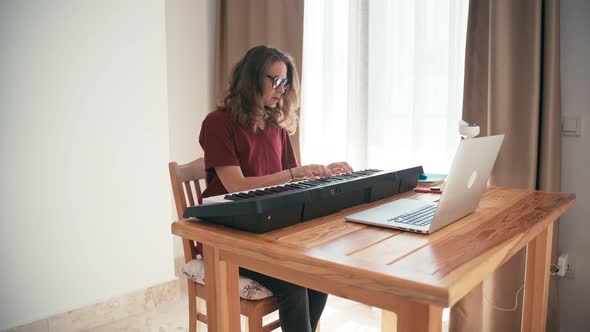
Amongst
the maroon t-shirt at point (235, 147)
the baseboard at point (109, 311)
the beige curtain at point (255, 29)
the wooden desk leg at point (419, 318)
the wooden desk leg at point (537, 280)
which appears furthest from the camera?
the beige curtain at point (255, 29)

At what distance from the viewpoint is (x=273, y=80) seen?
1756mm

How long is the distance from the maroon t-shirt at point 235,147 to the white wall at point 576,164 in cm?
126

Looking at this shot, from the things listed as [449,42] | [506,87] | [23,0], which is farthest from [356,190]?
[23,0]

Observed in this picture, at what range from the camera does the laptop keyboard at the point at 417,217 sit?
1.08 metres

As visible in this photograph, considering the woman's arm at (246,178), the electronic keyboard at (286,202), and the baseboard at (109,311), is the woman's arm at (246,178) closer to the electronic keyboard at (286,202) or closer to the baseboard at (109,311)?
the electronic keyboard at (286,202)

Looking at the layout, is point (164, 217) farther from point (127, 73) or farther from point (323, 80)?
point (323, 80)

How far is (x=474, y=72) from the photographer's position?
2049mm

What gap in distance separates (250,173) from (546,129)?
125cm

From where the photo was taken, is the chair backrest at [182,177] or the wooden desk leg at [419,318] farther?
the chair backrest at [182,177]

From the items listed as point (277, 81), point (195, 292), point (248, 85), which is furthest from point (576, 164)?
point (195, 292)

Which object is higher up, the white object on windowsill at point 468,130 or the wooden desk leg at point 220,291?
the white object on windowsill at point 468,130

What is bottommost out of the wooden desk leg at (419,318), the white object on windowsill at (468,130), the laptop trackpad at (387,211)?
the wooden desk leg at (419,318)

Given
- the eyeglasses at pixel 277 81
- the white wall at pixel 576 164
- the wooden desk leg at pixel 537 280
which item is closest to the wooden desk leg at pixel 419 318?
the wooden desk leg at pixel 537 280

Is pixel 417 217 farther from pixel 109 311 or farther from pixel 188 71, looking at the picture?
pixel 188 71
